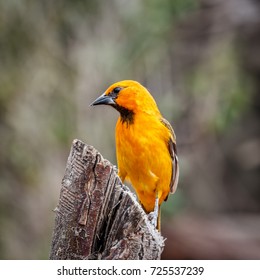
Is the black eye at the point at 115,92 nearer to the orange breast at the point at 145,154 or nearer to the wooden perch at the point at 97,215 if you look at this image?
the orange breast at the point at 145,154

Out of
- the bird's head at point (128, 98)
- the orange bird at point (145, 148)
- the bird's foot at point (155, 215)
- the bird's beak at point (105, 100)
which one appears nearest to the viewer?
the bird's beak at point (105, 100)

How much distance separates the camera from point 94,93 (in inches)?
422

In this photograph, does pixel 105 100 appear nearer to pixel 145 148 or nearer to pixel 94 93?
pixel 145 148

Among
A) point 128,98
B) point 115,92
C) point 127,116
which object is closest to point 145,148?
point 127,116

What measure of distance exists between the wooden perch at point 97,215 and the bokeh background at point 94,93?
5.18 m

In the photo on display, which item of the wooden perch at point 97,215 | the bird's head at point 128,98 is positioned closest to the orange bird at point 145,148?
the bird's head at point 128,98

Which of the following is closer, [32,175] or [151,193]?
[151,193]

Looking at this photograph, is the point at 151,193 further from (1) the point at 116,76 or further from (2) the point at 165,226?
(2) the point at 165,226

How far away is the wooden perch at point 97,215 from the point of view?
4.41 meters

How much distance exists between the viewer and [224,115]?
A: 10172mm

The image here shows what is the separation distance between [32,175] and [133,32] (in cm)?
271

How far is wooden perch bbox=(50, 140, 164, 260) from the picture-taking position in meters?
4.41

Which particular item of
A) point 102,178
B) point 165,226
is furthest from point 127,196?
point 165,226

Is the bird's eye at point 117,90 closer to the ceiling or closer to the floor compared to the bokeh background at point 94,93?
closer to the floor
